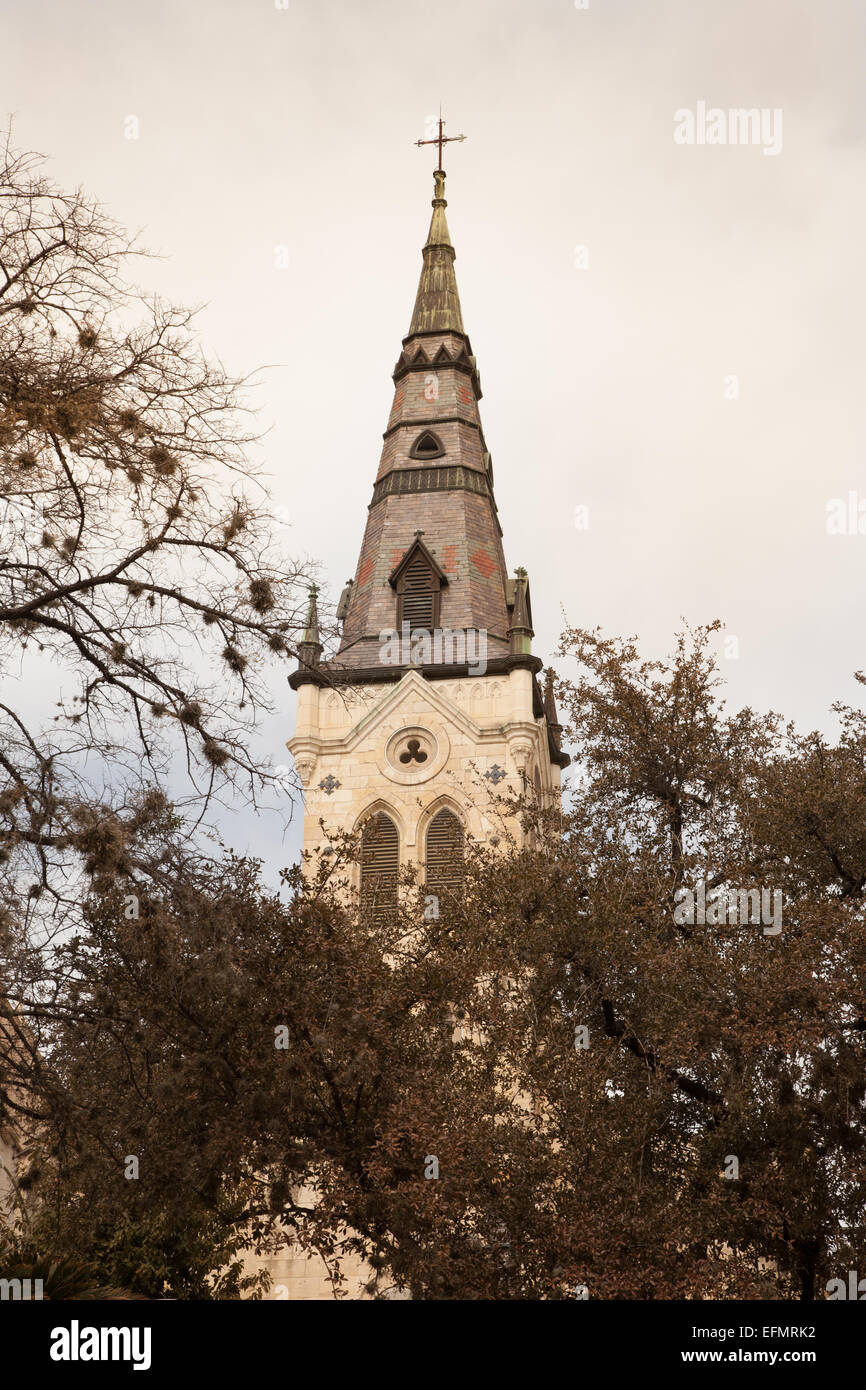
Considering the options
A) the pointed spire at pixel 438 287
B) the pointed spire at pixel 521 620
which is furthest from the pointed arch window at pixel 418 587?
the pointed spire at pixel 438 287

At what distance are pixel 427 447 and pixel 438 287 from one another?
6.37m

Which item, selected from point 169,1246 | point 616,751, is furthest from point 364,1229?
point 169,1246

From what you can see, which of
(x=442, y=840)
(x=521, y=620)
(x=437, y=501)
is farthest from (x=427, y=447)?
(x=442, y=840)

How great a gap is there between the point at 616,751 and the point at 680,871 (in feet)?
7.61

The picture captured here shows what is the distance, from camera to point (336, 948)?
54.8 feet

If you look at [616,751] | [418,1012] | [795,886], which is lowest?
[418,1012]

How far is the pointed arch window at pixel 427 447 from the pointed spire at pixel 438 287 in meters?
4.29

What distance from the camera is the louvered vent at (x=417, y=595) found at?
4488 centimetres

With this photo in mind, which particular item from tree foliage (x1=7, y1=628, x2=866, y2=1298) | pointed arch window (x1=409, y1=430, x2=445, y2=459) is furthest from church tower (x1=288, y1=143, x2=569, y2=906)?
Result: tree foliage (x1=7, y1=628, x2=866, y2=1298)

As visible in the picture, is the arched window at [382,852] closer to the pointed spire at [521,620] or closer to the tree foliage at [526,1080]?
the pointed spire at [521,620]

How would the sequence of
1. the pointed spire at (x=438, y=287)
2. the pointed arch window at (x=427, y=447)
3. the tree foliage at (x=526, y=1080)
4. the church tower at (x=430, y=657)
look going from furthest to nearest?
the pointed spire at (x=438, y=287) → the pointed arch window at (x=427, y=447) → the church tower at (x=430, y=657) → the tree foliage at (x=526, y=1080)

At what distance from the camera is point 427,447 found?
1911 inches

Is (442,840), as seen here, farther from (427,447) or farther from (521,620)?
(427,447)
